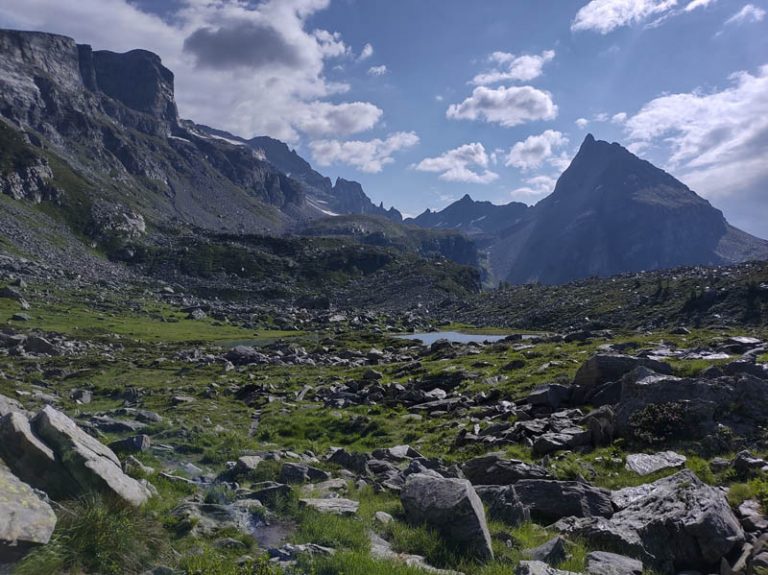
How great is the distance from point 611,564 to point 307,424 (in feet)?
67.8

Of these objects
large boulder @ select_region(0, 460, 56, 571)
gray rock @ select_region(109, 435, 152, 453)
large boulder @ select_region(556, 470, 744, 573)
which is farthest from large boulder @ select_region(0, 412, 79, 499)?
large boulder @ select_region(556, 470, 744, 573)

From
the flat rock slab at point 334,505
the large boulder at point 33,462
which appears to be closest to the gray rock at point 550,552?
the flat rock slab at point 334,505

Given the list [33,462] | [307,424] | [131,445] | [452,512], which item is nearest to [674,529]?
[452,512]

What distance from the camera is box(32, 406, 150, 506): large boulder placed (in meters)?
10.1

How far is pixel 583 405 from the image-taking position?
25406 millimetres

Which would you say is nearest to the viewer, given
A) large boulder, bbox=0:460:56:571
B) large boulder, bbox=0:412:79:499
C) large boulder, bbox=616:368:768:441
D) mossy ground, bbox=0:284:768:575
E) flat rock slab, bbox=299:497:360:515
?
large boulder, bbox=0:460:56:571

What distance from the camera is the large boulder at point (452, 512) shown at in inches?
418

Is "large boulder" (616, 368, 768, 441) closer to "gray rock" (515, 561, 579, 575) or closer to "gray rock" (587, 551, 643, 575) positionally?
"gray rock" (587, 551, 643, 575)

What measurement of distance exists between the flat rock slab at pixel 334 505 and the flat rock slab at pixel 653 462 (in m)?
9.39

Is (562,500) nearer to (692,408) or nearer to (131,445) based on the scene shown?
(692,408)

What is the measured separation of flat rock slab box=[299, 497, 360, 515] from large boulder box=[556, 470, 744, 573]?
5200 millimetres

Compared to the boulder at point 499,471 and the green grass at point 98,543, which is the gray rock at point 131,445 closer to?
the green grass at point 98,543

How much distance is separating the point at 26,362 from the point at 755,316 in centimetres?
11132

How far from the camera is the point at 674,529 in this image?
34.7 feet
